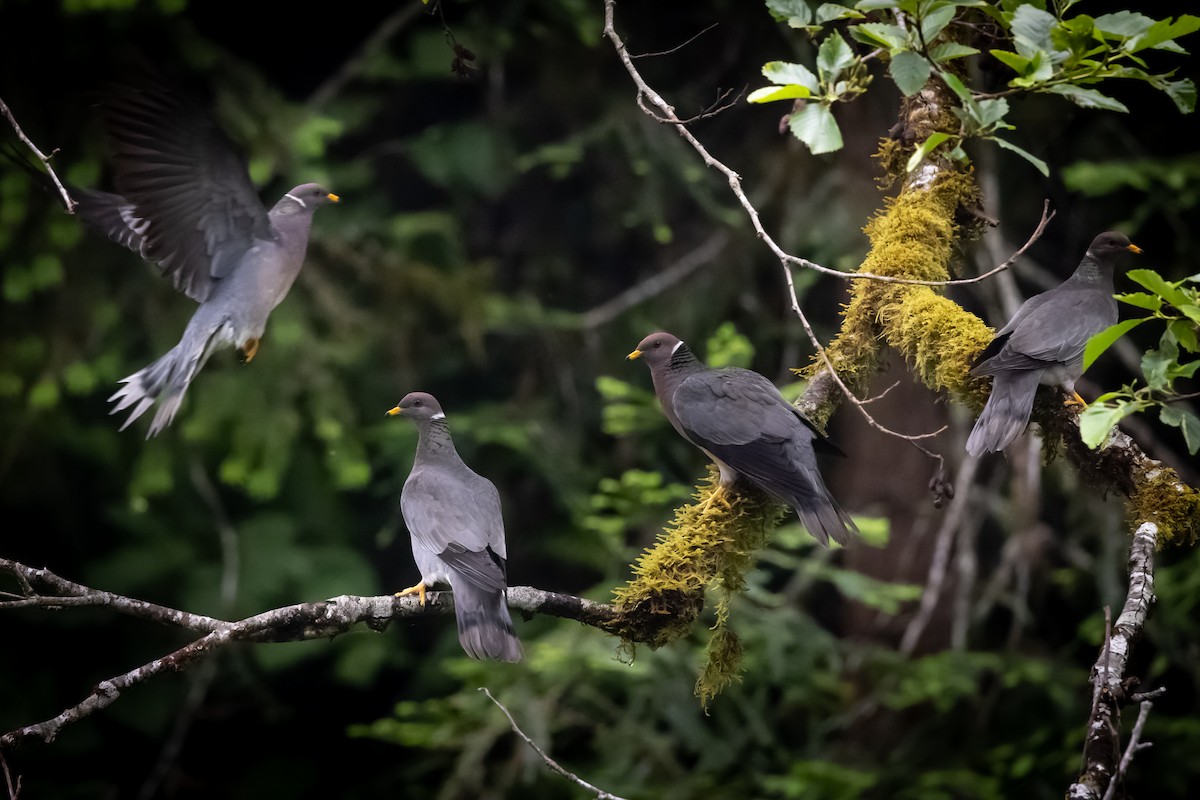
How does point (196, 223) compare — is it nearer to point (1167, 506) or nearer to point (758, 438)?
point (758, 438)

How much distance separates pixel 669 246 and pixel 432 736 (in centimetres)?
342

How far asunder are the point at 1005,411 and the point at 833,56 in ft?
3.54

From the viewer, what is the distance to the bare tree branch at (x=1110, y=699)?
198cm

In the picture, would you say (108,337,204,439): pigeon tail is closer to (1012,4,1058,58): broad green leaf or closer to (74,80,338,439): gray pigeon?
(74,80,338,439): gray pigeon

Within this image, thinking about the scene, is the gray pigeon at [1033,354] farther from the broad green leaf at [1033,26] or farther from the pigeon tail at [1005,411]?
the broad green leaf at [1033,26]

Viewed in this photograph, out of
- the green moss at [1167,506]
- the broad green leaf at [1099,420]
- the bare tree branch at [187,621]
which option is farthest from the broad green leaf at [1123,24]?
the bare tree branch at [187,621]

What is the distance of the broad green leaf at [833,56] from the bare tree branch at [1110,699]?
115 centimetres

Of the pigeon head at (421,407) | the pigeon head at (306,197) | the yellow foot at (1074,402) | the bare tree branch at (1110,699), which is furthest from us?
the yellow foot at (1074,402)

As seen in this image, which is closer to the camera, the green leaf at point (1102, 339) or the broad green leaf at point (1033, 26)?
the green leaf at point (1102, 339)

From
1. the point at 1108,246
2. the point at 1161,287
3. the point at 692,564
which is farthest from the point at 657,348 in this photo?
the point at 1161,287

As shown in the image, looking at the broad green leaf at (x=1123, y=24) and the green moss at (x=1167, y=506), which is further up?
the broad green leaf at (x=1123, y=24)

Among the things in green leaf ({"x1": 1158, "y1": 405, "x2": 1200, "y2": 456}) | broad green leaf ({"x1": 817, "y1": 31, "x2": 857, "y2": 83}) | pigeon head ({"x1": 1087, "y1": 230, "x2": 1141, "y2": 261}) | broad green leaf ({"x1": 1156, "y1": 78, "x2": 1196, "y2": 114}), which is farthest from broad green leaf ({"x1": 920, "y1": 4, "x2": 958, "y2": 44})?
pigeon head ({"x1": 1087, "y1": 230, "x2": 1141, "y2": 261})

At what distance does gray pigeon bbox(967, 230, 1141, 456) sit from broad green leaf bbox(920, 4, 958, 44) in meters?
0.98

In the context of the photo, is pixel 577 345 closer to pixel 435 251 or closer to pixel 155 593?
pixel 435 251
